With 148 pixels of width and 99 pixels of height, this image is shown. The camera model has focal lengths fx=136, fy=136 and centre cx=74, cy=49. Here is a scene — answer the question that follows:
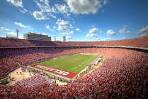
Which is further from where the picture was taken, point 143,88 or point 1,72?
point 1,72

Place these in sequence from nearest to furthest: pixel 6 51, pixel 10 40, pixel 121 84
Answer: pixel 121 84, pixel 6 51, pixel 10 40

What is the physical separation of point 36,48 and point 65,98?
3956 centimetres

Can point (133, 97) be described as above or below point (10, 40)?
below

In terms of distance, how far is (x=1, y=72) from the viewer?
80.6ft

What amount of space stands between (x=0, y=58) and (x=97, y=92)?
2774 cm

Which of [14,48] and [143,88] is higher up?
[14,48]

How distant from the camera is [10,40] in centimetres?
4506

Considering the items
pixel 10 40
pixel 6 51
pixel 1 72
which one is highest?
pixel 10 40

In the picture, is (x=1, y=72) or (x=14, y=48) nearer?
(x=1, y=72)

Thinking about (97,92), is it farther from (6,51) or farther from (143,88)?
(6,51)

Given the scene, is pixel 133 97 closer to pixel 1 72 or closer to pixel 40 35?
pixel 1 72

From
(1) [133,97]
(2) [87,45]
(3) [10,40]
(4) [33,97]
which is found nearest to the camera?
(1) [133,97]

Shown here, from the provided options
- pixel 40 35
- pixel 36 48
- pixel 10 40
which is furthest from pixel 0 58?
pixel 40 35

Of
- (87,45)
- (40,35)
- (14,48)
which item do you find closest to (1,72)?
(14,48)
